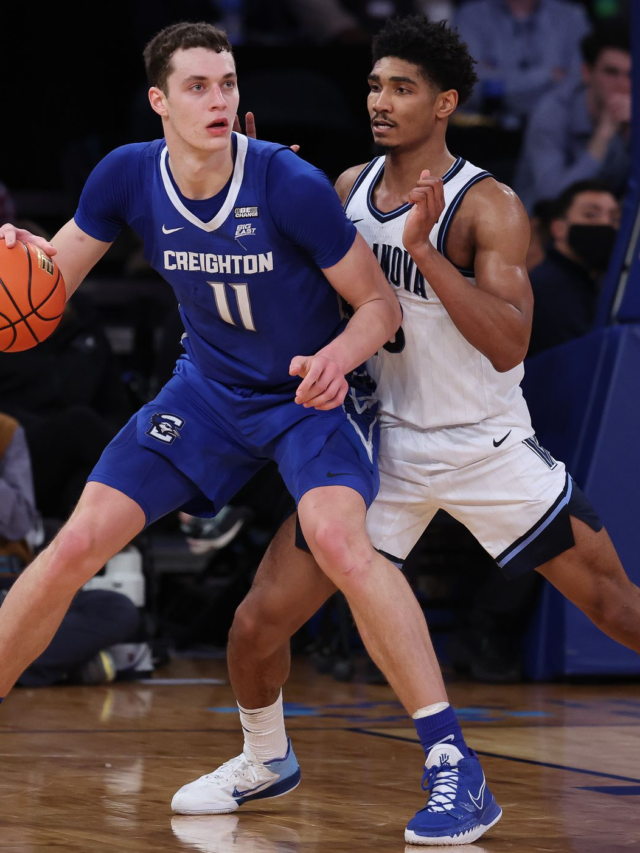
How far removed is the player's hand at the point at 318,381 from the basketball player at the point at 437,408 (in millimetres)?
499

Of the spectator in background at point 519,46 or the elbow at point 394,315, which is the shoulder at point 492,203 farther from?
the spectator in background at point 519,46

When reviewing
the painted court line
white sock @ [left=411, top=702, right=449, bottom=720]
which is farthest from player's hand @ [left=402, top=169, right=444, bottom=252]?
the painted court line

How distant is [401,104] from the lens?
406cm

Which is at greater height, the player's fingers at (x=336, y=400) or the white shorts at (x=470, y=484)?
the player's fingers at (x=336, y=400)

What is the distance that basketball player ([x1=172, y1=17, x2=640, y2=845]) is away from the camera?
3854mm

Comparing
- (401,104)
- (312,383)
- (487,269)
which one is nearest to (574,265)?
(401,104)

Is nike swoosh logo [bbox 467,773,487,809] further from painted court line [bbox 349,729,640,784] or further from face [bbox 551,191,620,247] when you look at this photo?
face [bbox 551,191,620,247]

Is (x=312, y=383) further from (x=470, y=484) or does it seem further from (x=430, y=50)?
(x=430, y=50)

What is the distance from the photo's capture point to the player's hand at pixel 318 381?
3406mm

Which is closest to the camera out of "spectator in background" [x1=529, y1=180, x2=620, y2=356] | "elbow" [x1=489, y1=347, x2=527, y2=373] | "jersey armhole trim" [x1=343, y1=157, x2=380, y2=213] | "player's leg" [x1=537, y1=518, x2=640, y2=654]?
"elbow" [x1=489, y1=347, x2=527, y2=373]

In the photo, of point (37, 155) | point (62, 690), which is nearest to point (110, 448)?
point (62, 690)

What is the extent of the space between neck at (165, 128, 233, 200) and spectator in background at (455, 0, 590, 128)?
7379 millimetres

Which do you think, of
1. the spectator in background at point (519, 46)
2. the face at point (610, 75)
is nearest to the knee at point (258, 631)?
the face at point (610, 75)

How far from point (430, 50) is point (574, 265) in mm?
3653
